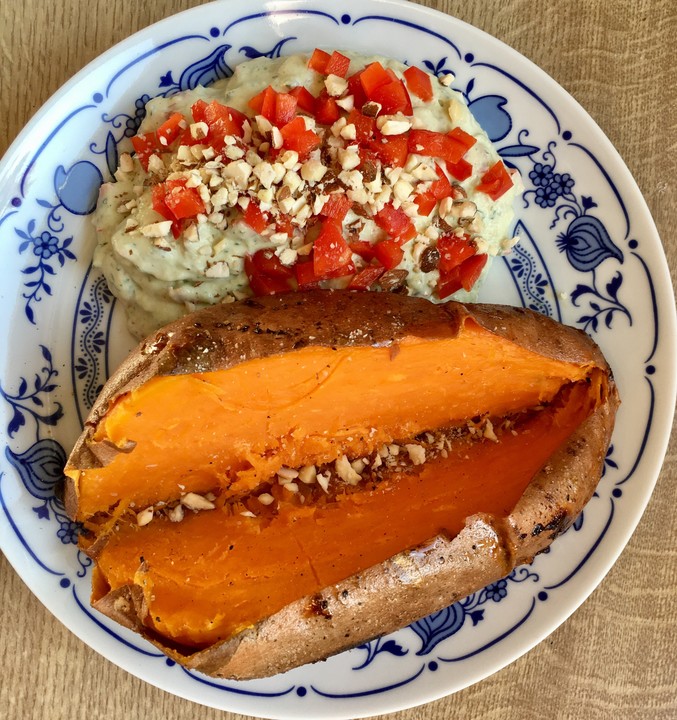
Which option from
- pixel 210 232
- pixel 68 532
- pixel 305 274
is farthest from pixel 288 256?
pixel 68 532

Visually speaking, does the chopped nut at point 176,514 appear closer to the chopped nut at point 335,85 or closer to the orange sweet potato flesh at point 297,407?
the orange sweet potato flesh at point 297,407

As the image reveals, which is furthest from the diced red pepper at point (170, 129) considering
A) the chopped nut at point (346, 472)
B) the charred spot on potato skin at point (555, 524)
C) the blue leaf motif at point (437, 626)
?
→ the blue leaf motif at point (437, 626)

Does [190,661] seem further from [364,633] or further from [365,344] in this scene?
[365,344]

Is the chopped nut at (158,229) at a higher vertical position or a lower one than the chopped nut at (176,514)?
higher

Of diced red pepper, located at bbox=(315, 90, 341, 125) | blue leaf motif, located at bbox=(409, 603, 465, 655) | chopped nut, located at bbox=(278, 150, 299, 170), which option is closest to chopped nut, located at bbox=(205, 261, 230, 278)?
chopped nut, located at bbox=(278, 150, 299, 170)

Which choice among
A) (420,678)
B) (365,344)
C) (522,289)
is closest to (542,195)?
(522,289)

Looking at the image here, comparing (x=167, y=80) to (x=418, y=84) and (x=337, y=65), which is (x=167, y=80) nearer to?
(x=337, y=65)

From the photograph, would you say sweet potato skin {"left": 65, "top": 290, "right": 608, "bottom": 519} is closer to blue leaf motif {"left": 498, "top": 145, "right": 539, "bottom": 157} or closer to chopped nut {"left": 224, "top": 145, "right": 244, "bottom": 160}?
Answer: chopped nut {"left": 224, "top": 145, "right": 244, "bottom": 160}
